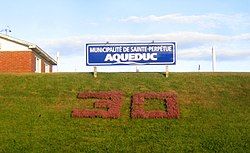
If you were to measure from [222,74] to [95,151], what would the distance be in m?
15.2

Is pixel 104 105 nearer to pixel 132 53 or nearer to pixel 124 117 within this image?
pixel 124 117

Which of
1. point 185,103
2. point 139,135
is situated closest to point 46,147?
point 139,135

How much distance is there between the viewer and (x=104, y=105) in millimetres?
28438

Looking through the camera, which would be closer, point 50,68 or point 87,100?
point 87,100

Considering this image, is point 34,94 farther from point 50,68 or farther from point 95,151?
point 50,68

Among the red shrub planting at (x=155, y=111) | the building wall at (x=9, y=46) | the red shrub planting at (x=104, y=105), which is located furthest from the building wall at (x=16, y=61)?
the red shrub planting at (x=155, y=111)

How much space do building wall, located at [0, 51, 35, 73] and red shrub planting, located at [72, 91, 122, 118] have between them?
51.9 feet

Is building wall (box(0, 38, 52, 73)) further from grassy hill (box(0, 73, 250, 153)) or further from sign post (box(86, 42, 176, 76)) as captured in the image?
sign post (box(86, 42, 176, 76))

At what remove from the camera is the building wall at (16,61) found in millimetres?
44281

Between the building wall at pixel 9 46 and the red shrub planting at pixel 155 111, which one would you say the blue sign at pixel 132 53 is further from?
the building wall at pixel 9 46

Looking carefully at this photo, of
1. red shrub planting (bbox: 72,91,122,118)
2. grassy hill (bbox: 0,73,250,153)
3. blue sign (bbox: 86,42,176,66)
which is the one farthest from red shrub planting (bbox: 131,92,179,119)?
blue sign (bbox: 86,42,176,66)

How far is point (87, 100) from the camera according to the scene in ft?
96.8

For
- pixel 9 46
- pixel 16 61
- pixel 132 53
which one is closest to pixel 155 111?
pixel 132 53

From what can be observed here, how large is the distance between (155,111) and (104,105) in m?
3.20
